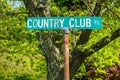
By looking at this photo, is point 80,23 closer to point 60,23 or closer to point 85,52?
point 60,23

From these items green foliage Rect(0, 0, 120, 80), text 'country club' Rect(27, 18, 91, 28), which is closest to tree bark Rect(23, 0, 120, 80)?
green foliage Rect(0, 0, 120, 80)

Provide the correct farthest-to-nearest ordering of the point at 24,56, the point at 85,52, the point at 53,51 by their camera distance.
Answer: the point at 24,56
the point at 53,51
the point at 85,52

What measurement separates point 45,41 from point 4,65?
15.3 ft

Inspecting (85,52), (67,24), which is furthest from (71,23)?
(85,52)

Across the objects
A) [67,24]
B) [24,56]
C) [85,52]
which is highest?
[67,24]

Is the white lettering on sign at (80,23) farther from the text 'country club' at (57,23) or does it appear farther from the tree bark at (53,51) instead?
the tree bark at (53,51)

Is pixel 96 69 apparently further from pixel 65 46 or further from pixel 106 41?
pixel 65 46

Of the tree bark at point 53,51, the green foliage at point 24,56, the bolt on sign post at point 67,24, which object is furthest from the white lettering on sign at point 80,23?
the green foliage at point 24,56

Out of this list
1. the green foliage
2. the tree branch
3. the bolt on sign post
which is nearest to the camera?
the bolt on sign post

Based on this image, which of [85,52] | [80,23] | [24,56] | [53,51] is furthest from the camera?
[24,56]

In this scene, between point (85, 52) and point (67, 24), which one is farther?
point (85, 52)

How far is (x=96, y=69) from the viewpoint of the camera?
13.9 meters

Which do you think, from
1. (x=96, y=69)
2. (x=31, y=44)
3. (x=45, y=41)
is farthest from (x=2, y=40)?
(x=45, y=41)

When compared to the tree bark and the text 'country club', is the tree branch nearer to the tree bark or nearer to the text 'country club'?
the tree bark
